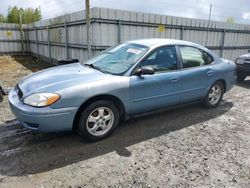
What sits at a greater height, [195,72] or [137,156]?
[195,72]

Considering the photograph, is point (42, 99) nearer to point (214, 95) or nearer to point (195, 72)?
point (195, 72)

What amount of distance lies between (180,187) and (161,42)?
2536 millimetres

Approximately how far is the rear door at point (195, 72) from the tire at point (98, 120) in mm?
1550

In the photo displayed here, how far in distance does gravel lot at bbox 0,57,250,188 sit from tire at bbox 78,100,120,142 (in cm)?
15

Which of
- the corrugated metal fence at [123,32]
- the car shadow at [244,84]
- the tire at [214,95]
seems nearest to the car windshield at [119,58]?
the tire at [214,95]

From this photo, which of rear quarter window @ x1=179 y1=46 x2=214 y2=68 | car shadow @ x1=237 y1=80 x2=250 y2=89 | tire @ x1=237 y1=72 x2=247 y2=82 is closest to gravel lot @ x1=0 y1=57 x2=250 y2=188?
rear quarter window @ x1=179 y1=46 x2=214 y2=68

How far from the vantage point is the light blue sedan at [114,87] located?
2.91m

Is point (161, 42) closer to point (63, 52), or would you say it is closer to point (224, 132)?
point (224, 132)

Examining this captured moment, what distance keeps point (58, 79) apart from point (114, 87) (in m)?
0.84

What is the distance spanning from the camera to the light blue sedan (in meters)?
2.91

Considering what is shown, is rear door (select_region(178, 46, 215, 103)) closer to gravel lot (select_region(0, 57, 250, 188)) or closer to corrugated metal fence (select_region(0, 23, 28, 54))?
gravel lot (select_region(0, 57, 250, 188))

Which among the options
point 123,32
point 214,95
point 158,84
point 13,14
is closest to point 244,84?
point 214,95

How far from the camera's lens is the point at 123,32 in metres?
7.73

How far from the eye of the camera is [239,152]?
3244mm
